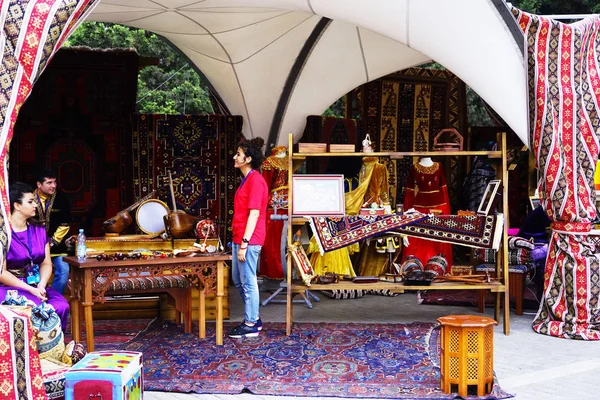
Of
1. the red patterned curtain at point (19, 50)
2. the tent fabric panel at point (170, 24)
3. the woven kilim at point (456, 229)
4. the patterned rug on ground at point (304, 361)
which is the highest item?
the tent fabric panel at point (170, 24)

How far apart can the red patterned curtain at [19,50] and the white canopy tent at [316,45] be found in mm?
2419

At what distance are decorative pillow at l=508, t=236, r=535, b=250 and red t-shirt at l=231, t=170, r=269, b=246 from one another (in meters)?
2.76

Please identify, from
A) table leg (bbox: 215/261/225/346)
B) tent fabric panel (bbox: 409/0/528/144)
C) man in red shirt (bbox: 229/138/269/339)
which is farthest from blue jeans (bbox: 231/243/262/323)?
tent fabric panel (bbox: 409/0/528/144)

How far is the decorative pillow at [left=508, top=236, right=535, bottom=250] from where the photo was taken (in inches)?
294

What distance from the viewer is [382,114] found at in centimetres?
1077

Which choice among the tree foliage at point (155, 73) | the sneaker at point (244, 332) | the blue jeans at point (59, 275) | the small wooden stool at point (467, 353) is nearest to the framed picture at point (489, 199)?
the sneaker at point (244, 332)

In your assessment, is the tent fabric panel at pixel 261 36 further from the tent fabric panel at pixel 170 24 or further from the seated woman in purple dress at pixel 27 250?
the seated woman in purple dress at pixel 27 250

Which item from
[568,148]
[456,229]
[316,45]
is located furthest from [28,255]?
[316,45]

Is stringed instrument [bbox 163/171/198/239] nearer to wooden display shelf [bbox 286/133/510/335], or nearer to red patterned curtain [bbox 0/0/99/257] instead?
wooden display shelf [bbox 286/133/510/335]

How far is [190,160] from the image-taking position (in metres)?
9.38

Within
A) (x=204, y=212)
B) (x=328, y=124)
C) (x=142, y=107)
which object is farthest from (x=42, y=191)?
(x=142, y=107)

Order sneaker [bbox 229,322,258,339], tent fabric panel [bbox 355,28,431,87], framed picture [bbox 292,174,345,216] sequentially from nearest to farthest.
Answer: sneaker [bbox 229,322,258,339], framed picture [bbox 292,174,345,216], tent fabric panel [bbox 355,28,431,87]

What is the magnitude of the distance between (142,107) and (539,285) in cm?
1112

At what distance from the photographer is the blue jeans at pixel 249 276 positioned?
6234 millimetres
